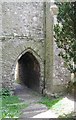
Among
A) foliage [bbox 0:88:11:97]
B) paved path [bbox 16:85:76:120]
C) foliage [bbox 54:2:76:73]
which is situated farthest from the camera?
foliage [bbox 0:88:11:97]

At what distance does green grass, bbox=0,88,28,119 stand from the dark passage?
240 cm

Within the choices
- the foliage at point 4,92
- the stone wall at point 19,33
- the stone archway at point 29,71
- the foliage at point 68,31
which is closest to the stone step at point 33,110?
the foliage at point 68,31

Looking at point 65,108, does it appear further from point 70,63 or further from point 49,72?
point 49,72

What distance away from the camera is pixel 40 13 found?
1412cm

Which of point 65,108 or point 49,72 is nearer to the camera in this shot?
point 65,108

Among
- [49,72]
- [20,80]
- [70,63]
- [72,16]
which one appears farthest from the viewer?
[20,80]

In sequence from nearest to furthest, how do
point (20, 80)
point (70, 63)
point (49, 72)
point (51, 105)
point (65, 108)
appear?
point (70, 63), point (65, 108), point (51, 105), point (49, 72), point (20, 80)

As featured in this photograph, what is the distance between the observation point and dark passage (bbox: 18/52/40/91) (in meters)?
15.1

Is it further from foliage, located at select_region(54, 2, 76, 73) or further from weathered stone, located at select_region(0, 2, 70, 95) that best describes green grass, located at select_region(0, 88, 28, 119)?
foliage, located at select_region(54, 2, 76, 73)

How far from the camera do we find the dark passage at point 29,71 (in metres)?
→ 15.1

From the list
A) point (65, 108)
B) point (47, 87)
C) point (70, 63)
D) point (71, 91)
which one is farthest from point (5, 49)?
point (70, 63)

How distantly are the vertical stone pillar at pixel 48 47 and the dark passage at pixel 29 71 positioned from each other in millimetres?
936

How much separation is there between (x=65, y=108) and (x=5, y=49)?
488 cm

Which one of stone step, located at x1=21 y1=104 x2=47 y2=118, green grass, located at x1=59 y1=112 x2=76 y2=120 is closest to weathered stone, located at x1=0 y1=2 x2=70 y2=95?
stone step, located at x1=21 y1=104 x2=47 y2=118
